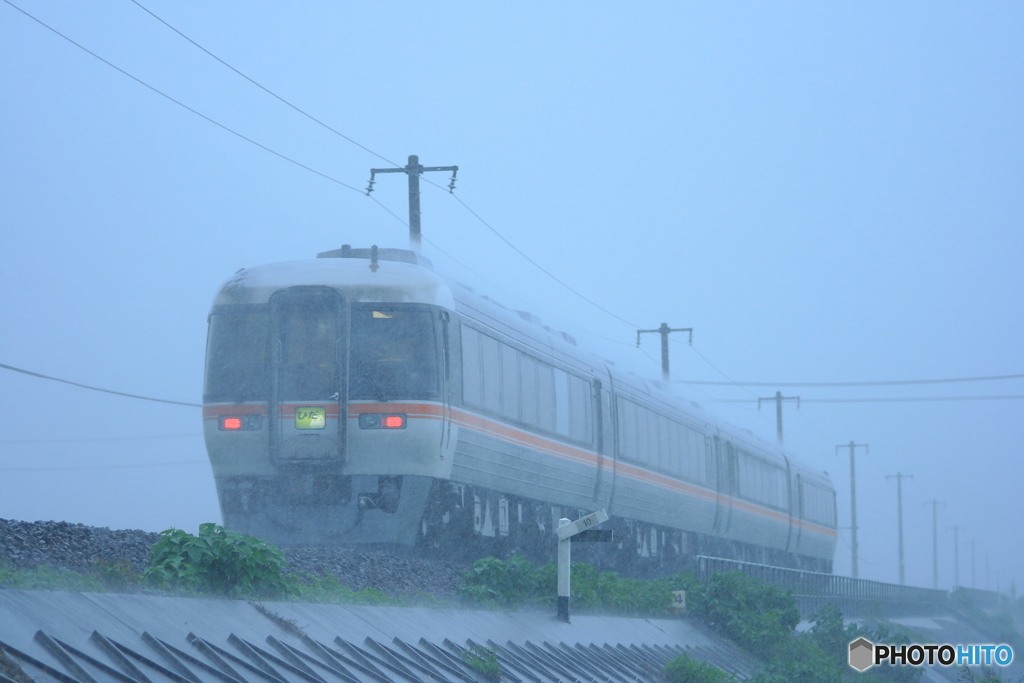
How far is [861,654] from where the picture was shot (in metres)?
19.1

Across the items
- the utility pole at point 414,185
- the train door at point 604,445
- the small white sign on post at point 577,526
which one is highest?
the utility pole at point 414,185

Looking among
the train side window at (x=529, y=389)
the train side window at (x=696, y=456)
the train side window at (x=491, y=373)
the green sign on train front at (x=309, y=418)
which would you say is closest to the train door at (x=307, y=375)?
the green sign on train front at (x=309, y=418)

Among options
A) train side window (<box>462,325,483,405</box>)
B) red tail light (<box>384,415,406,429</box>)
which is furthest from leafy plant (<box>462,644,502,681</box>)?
train side window (<box>462,325,483,405</box>)

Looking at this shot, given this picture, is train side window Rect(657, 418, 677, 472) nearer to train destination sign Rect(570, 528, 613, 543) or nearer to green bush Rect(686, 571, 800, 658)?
green bush Rect(686, 571, 800, 658)

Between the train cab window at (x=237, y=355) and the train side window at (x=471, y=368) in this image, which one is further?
the train side window at (x=471, y=368)

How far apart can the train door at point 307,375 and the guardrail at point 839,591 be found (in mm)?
6805

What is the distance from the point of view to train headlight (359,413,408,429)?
45.9 ft

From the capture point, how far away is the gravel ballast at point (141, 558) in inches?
345

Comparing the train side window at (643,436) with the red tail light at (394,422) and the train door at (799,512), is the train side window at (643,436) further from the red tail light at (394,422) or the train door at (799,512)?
the train door at (799,512)

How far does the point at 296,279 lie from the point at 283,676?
8437mm

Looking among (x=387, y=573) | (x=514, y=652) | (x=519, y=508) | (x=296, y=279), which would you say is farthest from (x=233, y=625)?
(x=519, y=508)

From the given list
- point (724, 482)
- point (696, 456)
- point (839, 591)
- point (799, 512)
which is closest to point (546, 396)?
point (696, 456)

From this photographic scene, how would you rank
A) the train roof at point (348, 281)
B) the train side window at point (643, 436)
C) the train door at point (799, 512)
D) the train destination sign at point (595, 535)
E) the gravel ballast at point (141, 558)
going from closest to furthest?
1. the gravel ballast at point (141, 558)
2. the train destination sign at point (595, 535)
3. the train roof at point (348, 281)
4. the train side window at point (643, 436)
5. the train door at point (799, 512)

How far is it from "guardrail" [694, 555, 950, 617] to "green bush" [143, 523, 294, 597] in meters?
11.1
